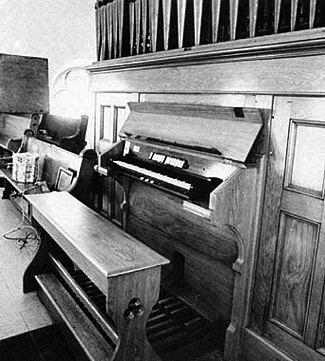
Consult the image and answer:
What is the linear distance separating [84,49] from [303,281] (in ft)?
20.4

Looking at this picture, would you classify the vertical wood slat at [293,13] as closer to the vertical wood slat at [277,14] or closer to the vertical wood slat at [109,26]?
the vertical wood slat at [277,14]

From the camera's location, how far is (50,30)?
727 centimetres

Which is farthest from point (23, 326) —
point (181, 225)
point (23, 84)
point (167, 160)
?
point (23, 84)

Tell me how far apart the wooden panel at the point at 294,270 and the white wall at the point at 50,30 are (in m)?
5.89

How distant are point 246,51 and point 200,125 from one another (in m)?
0.59

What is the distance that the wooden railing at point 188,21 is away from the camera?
6.63ft

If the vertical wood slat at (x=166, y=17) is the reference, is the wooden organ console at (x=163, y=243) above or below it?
below

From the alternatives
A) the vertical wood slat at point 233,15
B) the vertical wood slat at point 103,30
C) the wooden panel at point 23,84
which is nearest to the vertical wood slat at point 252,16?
the vertical wood slat at point 233,15

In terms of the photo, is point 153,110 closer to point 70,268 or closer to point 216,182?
point 216,182

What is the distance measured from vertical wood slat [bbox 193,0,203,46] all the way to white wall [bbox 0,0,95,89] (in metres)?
4.94

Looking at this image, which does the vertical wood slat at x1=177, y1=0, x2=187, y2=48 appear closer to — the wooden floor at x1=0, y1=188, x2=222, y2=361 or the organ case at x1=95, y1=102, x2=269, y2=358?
the organ case at x1=95, y1=102, x2=269, y2=358

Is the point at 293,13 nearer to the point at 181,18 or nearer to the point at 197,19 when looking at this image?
the point at 197,19

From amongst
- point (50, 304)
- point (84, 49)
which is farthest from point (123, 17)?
point (84, 49)

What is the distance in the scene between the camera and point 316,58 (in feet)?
6.18
